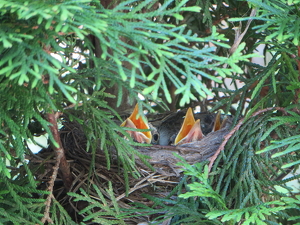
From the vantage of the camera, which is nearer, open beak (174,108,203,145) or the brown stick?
the brown stick

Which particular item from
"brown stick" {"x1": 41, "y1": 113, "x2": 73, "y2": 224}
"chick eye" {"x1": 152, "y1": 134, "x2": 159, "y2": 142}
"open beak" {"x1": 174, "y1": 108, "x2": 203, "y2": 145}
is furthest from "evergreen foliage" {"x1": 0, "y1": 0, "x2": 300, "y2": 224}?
"chick eye" {"x1": 152, "y1": 134, "x2": 159, "y2": 142}

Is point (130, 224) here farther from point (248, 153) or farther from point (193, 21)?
point (193, 21)

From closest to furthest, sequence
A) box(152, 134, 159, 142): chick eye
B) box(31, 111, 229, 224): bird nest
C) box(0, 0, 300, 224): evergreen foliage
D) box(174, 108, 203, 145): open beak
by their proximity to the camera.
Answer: box(0, 0, 300, 224): evergreen foliage → box(31, 111, 229, 224): bird nest → box(174, 108, 203, 145): open beak → box(152, 134, 159, 142): chick eye

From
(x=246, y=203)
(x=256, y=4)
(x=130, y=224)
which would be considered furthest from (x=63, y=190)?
(x=256, y=4)

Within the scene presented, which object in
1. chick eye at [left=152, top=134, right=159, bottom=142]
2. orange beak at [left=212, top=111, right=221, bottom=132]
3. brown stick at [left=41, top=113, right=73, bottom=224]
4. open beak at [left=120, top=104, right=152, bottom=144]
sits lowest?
chick eye at [left=152, top=134, right=159, bottom=142]

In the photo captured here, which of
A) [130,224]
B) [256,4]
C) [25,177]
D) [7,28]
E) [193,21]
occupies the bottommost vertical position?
[130,224]

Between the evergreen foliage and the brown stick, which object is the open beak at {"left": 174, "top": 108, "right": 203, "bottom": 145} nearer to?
the evergreen foliage

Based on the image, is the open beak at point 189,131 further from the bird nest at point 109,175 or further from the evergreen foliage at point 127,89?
the evergreen foliage at point 127,89

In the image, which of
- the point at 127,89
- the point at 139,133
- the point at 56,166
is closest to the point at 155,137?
the point at 139,133

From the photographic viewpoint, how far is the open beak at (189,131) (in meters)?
1.82

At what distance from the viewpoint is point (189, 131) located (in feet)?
6.12

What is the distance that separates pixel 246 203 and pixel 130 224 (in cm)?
37

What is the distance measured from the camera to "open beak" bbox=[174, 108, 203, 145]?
1819mm

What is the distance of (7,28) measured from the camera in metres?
0.87
